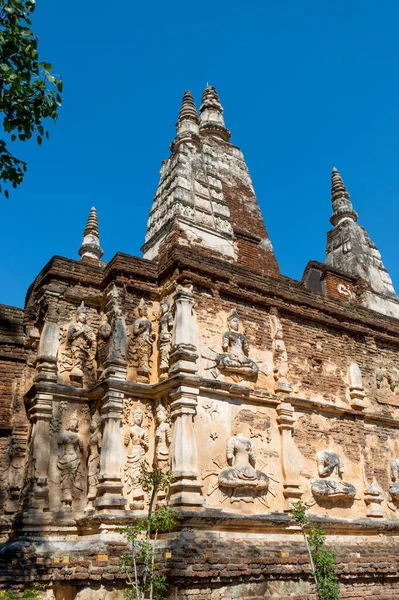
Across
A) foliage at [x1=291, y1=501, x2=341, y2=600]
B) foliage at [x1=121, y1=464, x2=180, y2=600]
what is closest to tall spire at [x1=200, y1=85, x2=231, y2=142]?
foliage at [x1=291, y1=501, x2=341, y2=600]

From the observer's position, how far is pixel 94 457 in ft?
31.4

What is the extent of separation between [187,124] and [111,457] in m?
9.21

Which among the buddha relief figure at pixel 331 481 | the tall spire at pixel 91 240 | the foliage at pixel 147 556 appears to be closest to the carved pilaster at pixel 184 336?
the foliage at pixel 147 556

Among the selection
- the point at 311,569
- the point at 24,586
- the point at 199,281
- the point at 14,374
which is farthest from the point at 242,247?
the point at 24,586

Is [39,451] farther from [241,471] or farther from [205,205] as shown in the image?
[205,205]

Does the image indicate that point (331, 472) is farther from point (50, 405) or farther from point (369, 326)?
point (50, 405)

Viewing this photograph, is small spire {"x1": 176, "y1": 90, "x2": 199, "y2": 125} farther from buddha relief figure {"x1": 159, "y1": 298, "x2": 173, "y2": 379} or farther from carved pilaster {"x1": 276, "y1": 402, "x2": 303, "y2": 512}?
carved pilaster {"x1": 276, "y1": 402, "x2": 303, "y2": 512}

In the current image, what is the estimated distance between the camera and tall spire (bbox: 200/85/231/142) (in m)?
16.8

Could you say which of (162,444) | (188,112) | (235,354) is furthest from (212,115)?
(162,444)

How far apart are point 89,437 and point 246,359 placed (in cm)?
312

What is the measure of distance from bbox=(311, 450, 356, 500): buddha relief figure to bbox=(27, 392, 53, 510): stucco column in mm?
4798

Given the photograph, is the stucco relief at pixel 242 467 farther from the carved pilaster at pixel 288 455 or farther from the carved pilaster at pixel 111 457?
the carved pilaster at pixel 111 457

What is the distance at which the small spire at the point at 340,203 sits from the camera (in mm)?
17922

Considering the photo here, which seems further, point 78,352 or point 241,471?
point 78,352
